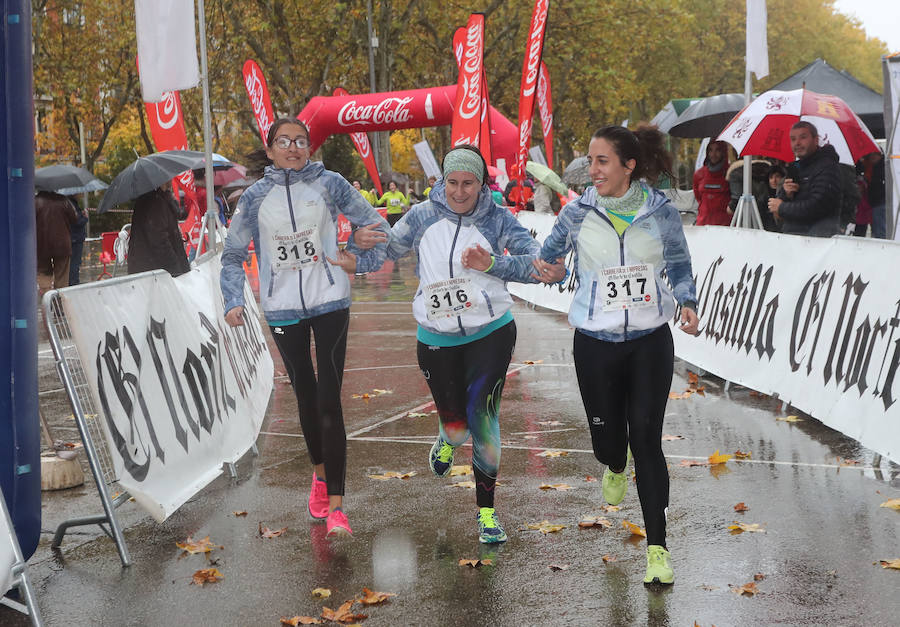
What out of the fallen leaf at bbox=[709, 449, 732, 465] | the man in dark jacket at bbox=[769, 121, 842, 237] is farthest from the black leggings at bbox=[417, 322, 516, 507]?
the man in dark jacket at bbox=[769, 121, 842, 237]

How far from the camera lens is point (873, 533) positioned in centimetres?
548

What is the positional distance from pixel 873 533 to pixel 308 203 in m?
3.19

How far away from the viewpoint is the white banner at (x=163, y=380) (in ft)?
18.1

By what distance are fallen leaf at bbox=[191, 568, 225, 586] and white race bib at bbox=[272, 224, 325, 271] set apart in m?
1.57

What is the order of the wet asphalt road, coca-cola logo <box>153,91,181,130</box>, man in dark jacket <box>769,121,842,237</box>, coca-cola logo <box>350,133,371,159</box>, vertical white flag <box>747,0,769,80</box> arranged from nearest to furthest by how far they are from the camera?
the wet asphalt road
man in dark jacket <box>769,121,842,237</box>
vertical white flag <box>747,0,769,80</box>
coca-cola logo <box>153,91,181,130</box>
coca-cola logo <box>350,133,371,159</box>

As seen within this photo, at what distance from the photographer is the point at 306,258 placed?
590cm

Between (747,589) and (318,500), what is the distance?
7.79 ft

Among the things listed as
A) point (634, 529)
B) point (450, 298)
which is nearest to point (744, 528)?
point (634, 529)

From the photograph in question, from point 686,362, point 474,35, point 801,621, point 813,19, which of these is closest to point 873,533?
point 801,621

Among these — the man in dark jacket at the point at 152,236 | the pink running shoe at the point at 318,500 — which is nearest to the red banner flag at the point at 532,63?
the man in dark jacket at the point at 152,236

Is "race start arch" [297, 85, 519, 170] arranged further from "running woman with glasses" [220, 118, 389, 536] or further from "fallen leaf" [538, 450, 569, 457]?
"running woman with glasses" [220, 118, 389, 536]

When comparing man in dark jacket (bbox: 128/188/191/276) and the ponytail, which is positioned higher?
the ponytail

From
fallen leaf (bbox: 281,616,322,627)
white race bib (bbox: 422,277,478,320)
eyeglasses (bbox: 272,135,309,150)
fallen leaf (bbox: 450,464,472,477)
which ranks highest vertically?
eyeglasses (bbox: 272,135,309,150)

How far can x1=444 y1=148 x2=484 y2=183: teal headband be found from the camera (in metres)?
5.50
